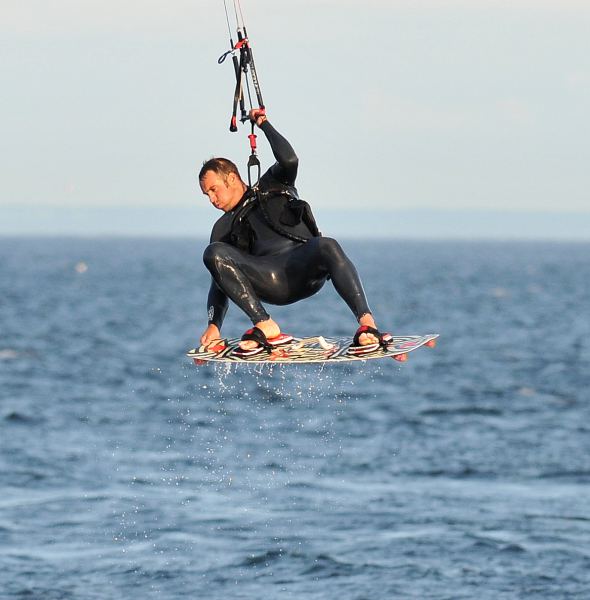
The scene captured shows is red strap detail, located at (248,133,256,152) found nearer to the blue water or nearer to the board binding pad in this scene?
the board binding pad

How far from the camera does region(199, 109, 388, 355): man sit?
18.2m

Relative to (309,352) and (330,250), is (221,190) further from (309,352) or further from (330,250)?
(309,352)

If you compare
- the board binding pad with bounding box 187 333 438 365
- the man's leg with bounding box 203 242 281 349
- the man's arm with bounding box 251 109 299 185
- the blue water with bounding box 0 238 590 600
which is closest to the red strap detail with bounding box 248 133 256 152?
the man's arm with bounding box 251 109 299 185

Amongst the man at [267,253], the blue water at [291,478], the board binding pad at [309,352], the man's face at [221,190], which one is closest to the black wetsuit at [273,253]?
the man at [267,253]

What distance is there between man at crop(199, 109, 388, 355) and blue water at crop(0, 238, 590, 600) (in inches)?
458

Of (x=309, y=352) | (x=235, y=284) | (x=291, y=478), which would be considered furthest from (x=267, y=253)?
(x=291, y=478)

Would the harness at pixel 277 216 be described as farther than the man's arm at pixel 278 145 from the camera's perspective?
Yes

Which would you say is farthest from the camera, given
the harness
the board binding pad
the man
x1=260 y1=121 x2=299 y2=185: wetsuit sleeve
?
the harness

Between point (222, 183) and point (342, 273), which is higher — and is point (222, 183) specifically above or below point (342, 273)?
above

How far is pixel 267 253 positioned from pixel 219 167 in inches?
51.3

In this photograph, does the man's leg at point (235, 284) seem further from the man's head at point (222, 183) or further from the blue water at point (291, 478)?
the blue water at point (291, 478)

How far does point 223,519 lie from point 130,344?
57128 millimetres

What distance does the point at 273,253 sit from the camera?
18922 millimetres

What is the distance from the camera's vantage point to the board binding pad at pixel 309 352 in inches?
702
